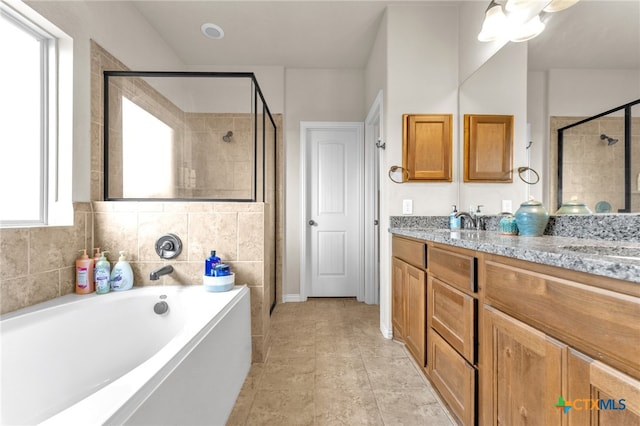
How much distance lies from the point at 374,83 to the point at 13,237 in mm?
2715

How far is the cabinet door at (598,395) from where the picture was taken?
1.73ft

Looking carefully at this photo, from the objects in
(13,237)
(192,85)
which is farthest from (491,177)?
(13,237)

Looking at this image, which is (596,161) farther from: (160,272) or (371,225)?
(160,272)

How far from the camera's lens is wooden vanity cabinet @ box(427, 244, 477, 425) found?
107 centimetres

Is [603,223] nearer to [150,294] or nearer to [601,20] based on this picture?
[601,20]

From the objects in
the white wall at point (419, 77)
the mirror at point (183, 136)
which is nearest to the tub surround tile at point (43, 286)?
the mirror at point (183, 136)

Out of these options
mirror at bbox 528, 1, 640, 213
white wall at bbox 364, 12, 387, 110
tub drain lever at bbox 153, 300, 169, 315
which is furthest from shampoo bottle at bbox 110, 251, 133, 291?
mirror at bbox 528, 1, 640, 213

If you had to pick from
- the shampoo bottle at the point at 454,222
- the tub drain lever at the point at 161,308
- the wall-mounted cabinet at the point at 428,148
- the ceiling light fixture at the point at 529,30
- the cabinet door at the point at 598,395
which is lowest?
the tub drain lever at the point at 161,308

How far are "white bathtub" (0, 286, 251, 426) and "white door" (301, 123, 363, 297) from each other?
1.56 metres

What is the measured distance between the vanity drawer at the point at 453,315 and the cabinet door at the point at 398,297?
1.38 feet

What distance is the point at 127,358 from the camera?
1422 mm

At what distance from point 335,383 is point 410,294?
68 centimetres

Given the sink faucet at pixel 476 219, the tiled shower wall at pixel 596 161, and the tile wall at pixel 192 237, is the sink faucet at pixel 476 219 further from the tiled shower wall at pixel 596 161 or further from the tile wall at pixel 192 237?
the tile wall at pixel 192 237

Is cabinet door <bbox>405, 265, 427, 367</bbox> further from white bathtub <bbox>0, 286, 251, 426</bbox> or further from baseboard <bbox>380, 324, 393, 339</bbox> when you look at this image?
white bathtub <bbox>0, 286, 251, 426</bbox>
